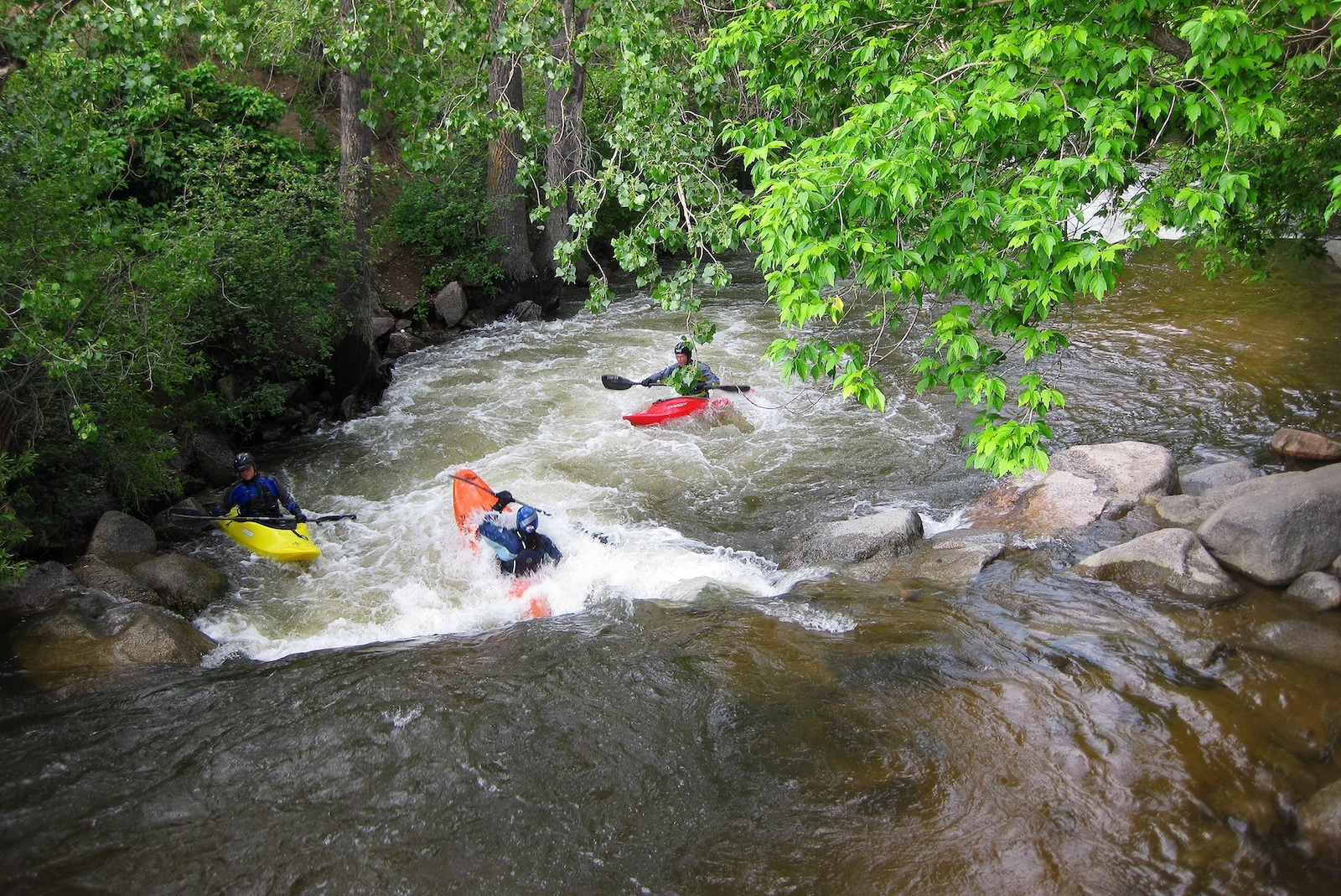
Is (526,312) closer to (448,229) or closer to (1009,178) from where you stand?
(448,229)

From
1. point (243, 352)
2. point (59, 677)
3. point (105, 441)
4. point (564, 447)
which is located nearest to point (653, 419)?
point (564, 447)

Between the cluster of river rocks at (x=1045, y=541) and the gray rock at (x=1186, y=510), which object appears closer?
the cluster of river rocks at (x=1045, y=541)

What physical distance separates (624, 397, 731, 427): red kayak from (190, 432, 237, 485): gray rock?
14.1 feet

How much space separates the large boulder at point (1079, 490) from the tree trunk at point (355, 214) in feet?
24.1

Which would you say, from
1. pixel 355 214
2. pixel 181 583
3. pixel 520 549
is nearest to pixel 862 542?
pixel 520 549

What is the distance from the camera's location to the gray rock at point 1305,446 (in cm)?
756

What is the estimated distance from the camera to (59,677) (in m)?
5.19

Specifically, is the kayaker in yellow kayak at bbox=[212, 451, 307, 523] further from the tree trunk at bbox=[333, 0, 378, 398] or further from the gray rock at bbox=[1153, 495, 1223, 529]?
the gray rock at bbox=[1153, 495, 1223, 529]

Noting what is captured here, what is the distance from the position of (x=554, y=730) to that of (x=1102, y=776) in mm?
2845

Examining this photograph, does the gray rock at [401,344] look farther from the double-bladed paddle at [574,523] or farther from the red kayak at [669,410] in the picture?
the double-bladed paddle at [574,523]

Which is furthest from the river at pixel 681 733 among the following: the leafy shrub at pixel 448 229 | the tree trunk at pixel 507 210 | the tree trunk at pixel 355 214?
the tree trunk at pixel 507 210

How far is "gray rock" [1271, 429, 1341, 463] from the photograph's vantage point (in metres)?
7.56

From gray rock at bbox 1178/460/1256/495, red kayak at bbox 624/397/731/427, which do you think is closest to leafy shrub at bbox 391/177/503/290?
red kayak at bbox 624/397/731/427

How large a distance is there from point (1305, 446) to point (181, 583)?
383 inches
